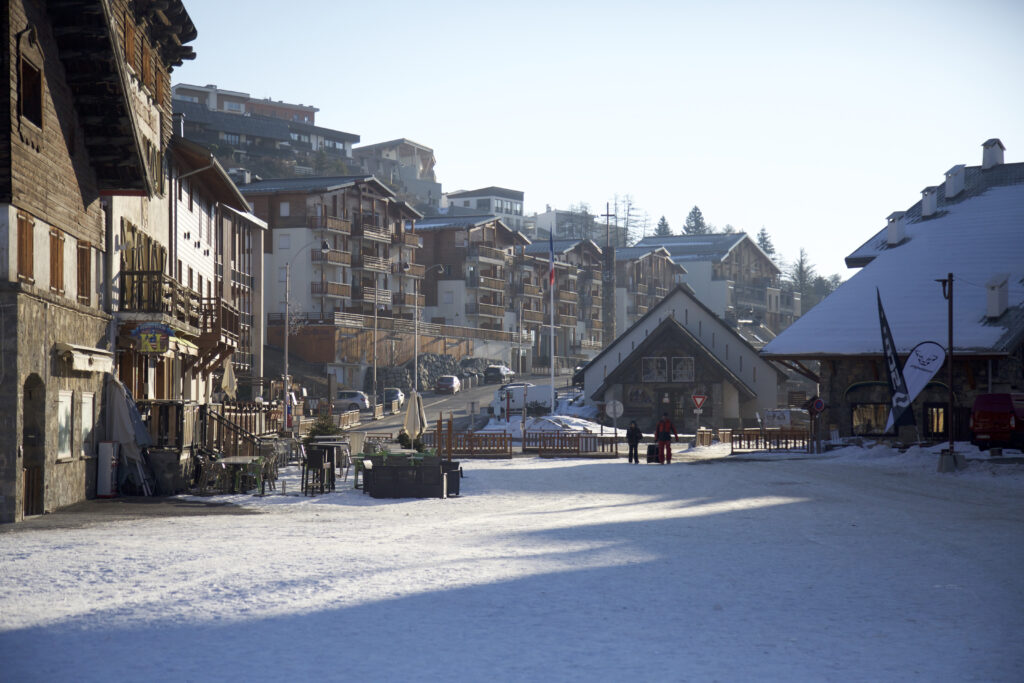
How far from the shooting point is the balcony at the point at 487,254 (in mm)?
115000

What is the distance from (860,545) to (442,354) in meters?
87.7

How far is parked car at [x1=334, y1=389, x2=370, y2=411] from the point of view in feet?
254

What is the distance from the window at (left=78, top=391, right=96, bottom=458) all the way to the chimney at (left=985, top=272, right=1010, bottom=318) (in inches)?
1436

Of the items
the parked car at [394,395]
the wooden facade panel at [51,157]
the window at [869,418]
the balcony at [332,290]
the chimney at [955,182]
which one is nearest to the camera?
the wooden facade panel at [51,157]

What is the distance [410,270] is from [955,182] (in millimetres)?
59480

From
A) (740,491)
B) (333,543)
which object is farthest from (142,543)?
(740,491)

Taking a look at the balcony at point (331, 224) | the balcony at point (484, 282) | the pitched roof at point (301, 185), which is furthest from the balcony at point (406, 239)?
the balcony at point (484, 282)

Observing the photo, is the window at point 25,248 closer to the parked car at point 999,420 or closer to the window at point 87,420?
the window at point 87,420

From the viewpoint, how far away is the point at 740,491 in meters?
28.7

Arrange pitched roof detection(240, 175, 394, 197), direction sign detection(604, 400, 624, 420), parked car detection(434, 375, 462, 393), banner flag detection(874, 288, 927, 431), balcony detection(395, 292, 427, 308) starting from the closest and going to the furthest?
banner flag detection(874, 288, 927, 431), direction sign detection(604, 400, 624, 420), pitched roof detection(240, 175, 394, 197), parked car detection(434, 375, 462, 393), balcony detection(395, 292, 427, 308)

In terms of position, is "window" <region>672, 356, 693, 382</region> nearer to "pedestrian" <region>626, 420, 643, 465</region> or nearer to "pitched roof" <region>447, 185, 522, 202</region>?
"pedestrian" <region>626, 420, 643, 465</region>

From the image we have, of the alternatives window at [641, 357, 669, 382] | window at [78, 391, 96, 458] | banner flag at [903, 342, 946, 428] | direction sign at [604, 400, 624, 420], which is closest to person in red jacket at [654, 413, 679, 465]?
banner flag at [903, 342, 946, 428]

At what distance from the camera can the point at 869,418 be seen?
5103 cm

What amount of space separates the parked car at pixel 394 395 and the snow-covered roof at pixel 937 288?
38.6 m
